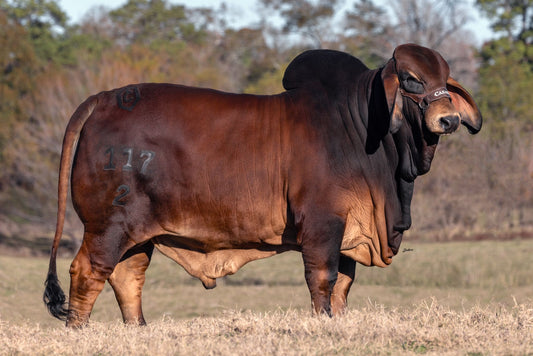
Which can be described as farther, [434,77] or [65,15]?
[65,15]

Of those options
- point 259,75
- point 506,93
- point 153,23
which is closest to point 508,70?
point 506,93

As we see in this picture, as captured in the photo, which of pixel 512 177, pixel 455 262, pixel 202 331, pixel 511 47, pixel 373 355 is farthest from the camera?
pixel 511 47

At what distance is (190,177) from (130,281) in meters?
1.08

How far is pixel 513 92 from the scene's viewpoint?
94.6 feet

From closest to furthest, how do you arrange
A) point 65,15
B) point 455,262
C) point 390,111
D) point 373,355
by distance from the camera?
1. point 373,355
2. point 390,111
3. point 455,262
4. point 65,15

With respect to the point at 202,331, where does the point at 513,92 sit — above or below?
above

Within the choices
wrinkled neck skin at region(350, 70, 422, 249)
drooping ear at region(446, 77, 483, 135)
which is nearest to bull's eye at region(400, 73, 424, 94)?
wrinkled neck skin at region(350, 70, 422, 249)

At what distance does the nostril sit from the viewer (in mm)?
5590

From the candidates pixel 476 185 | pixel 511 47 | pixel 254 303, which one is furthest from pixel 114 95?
pixel 511 47

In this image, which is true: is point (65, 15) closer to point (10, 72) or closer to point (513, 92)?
point (10, 72)

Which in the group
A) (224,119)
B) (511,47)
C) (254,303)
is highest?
(511,47)

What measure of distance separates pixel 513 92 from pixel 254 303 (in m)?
17.5

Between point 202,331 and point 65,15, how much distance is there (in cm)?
3615

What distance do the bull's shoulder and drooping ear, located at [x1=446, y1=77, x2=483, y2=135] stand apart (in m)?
0.67
